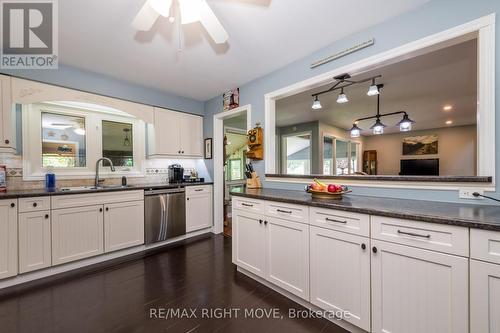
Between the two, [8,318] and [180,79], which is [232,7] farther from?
[8,318]

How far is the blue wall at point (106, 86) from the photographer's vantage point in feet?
7.91

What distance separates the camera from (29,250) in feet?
6.84

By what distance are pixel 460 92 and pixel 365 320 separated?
11.6 feet

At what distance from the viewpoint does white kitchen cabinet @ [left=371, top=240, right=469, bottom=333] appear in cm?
105

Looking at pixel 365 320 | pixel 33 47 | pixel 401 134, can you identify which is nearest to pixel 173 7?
pixel 33 47

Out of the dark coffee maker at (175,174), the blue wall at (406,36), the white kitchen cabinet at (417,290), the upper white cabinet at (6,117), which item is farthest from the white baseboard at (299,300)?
the upper white cabinet at (6,117)

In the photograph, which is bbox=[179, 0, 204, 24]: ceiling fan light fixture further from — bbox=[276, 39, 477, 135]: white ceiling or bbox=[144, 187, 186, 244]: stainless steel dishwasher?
bbox=[144, 187, 186, 244]: stainless steel dishwasher

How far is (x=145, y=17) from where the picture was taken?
152cm

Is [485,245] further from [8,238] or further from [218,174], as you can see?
[8,238]

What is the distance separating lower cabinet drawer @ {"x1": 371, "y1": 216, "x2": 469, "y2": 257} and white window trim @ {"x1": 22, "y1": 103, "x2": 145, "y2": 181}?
3400mm

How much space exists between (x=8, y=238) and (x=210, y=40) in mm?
2716

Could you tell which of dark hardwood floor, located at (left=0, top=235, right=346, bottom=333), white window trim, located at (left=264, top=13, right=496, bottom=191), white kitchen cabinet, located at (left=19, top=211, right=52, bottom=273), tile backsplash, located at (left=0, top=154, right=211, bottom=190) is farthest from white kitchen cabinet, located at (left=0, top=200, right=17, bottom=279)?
white window trim, located at (left=264, top=13, right=496, bottom=191)

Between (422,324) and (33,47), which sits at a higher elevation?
(33,47)

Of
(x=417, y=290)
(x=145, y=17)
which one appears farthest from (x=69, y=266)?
(x=417, y=290)
